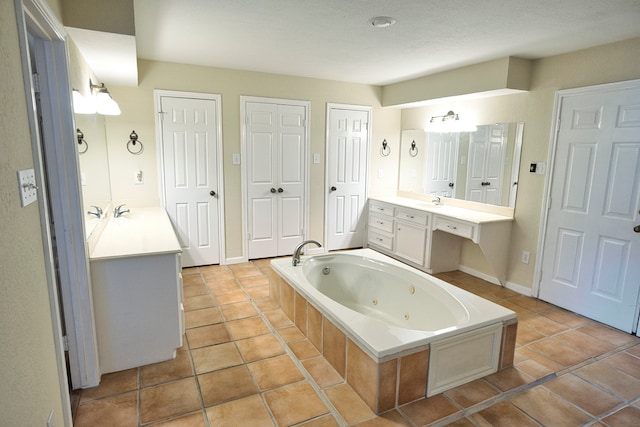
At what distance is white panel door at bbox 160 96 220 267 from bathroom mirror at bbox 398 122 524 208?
263cm

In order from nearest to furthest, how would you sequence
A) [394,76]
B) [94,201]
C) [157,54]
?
[94,201]
[157,54]
[394,76]

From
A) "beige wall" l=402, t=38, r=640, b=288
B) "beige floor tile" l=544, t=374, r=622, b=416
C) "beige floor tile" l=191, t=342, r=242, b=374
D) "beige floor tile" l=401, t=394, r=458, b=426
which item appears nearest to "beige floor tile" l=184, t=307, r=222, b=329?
"beige floor tile" l=191, t=342, r=242, b=374

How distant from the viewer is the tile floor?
192 centimetres

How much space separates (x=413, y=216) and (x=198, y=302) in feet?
8.44

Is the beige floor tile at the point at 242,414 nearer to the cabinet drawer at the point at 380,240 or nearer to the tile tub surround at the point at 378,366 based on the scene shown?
the tile tub surround at the point at 378,366

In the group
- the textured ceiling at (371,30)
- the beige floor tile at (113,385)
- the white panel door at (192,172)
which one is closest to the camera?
the beige floor tile at (113,385)

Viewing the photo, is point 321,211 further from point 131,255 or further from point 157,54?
point 131,255

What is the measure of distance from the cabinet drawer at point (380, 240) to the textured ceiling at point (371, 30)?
6.92 feet

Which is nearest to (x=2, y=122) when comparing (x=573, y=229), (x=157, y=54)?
(x=157, y=54)

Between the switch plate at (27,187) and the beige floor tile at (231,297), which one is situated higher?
the switch plate at (27,187)

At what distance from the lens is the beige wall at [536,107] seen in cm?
290

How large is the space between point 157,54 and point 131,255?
2.30 m

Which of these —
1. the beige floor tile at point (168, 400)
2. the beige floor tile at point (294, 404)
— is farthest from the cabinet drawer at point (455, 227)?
the beige floor tile at point (168, 400)

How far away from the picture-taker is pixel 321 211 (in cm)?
491
